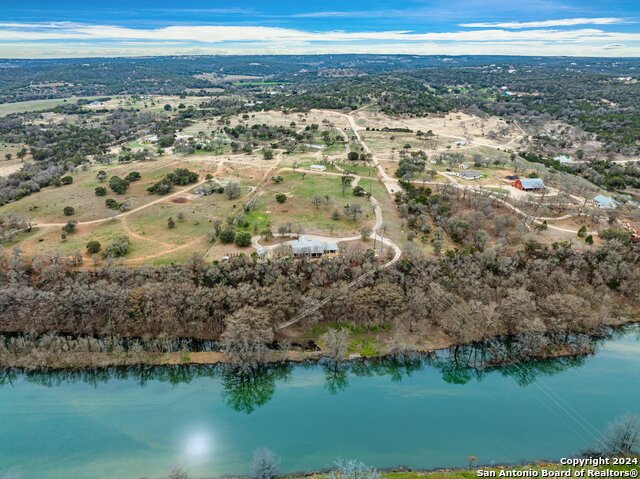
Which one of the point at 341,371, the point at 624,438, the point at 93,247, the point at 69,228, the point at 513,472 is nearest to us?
the point at 513,472

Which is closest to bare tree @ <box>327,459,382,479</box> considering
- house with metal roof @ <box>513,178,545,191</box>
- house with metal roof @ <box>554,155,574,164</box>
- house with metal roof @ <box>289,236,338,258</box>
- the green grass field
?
house with metal roof @ <box>289,236,338,258</box>

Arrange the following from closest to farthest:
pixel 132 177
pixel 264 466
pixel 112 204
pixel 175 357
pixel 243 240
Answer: pixel 264 466 → pixel 175 357 → pixel 243 240 → pixel 112 204 → pixel 132 177

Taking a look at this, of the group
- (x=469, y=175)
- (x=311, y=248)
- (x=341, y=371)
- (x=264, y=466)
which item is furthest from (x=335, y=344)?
(x=469, y=175)

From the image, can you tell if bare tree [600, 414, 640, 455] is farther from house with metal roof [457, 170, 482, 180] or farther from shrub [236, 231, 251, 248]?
house with metal roof [457, 170, 482, 180]

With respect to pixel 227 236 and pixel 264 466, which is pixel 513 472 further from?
pixel 227 236

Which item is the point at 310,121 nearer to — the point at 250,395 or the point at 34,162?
the point at 34,162

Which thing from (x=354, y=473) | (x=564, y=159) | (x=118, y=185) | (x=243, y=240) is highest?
(x=564, y=159)

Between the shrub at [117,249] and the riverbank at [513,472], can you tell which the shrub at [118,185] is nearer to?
the shrub at [117,249]

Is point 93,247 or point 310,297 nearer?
point 310,297
